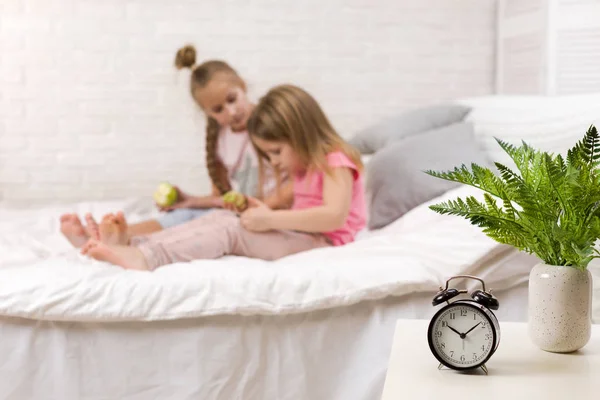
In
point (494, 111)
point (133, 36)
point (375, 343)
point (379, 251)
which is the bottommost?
point (375, 343)

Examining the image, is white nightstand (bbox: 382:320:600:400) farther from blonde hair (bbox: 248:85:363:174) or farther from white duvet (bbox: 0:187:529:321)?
blonde hair (bbox: 248:85:363:174)

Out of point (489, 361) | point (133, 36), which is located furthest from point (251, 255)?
point (133, 36)

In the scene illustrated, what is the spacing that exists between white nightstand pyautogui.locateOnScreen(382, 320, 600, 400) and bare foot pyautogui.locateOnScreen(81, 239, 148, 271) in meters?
0.89

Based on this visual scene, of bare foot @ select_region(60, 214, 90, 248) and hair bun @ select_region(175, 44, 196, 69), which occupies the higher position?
hair bun @ select_region(175, 44, 196, 69)

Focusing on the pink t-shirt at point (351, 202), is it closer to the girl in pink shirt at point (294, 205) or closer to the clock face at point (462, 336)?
the girl in pink shirt at point (294, 205)

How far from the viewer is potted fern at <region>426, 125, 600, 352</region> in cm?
111

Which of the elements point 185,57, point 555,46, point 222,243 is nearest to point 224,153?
point 185,57

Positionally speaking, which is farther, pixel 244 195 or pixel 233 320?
pixel 244 195

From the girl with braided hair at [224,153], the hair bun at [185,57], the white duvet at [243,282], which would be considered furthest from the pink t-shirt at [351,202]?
the hair bun at [185,57]

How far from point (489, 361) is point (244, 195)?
1338mm

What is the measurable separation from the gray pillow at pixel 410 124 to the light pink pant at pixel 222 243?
47 cm

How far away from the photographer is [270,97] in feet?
7.23

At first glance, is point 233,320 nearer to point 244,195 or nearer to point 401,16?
point 244,195

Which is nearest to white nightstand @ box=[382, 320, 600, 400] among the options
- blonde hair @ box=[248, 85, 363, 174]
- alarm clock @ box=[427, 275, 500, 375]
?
alarm clock @ box=[427, 275, 500, 375]
